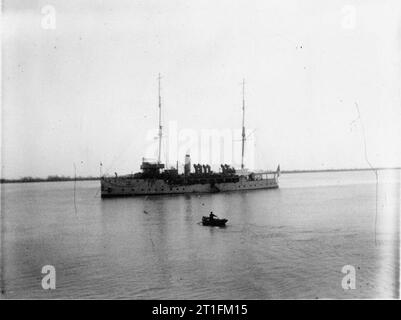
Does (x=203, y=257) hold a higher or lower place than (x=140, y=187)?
lower

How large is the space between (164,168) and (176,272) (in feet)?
144

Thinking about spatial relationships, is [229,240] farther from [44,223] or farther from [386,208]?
[386,208]

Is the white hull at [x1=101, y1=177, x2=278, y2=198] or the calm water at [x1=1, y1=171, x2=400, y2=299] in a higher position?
the white hull at [x1=101, y1=177, x2=278, y2=198]

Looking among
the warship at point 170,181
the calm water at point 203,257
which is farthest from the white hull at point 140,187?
the calm water at point 203,257

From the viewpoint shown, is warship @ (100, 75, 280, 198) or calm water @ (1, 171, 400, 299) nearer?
calm water @ (1, 171, 400, 299)

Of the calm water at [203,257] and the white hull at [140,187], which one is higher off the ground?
the white hull at [140,187]

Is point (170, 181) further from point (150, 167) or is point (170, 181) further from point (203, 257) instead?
point (203, 257)

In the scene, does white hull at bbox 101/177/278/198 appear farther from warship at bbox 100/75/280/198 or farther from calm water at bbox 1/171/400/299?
calm water at bbox 1/171/400/299

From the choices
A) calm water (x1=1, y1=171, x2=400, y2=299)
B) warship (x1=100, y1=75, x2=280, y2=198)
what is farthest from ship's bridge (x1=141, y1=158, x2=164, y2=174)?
calm water (x1=1, y1=171, x2=400, y2=299)

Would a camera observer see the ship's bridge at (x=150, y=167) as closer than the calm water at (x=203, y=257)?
No

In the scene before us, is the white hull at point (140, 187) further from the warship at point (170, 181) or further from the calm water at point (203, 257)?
the calm water at point (203, 257)

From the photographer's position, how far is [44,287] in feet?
49.8

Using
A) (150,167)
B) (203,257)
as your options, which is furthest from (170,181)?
(203,257)
